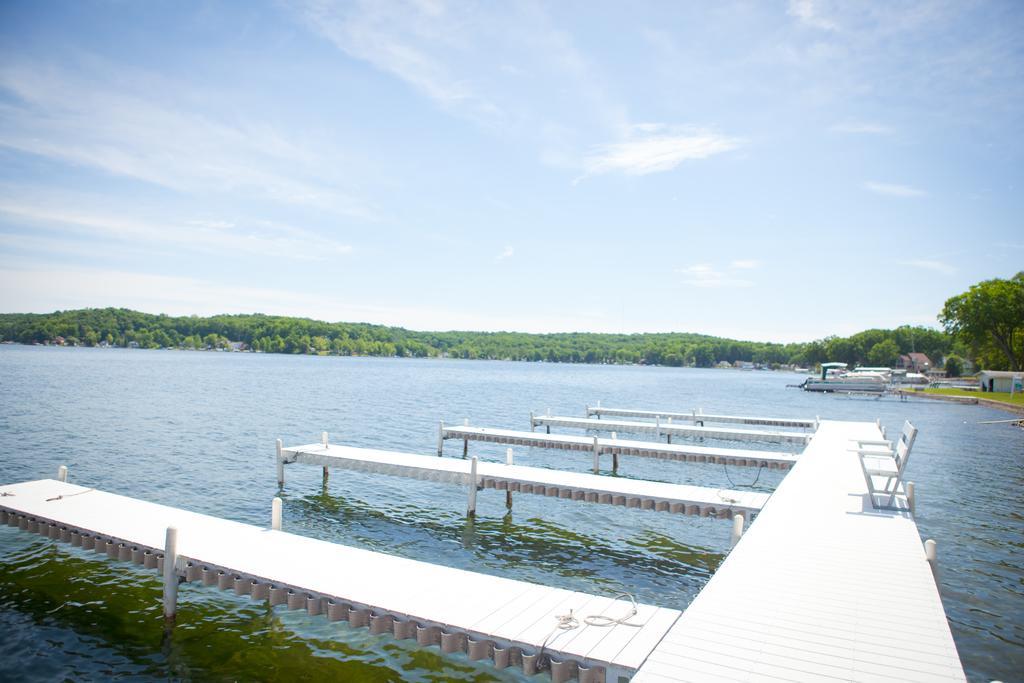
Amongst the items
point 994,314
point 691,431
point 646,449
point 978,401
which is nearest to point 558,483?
point 646,449

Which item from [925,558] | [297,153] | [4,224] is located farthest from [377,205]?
[925,558]

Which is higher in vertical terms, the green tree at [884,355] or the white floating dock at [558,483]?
the green tree at [884,355]

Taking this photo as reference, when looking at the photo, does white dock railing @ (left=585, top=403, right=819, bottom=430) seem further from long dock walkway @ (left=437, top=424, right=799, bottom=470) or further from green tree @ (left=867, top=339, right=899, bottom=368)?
green tree @ (left=867, top=339, right=899, bottom=368)

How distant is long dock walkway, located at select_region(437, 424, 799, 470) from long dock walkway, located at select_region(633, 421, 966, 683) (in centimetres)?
863

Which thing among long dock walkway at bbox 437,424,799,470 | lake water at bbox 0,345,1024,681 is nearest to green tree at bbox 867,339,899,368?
lake water at bbox 0,345,1024,681

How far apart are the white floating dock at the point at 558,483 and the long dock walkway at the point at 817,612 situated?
7.14ft

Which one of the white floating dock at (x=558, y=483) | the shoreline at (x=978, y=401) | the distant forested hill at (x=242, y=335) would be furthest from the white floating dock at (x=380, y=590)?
the distant forested hill at (x=242, y=335)

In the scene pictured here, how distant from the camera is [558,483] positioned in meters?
15.0

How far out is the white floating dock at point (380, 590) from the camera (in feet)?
20.9

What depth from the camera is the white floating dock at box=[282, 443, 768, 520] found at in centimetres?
1316

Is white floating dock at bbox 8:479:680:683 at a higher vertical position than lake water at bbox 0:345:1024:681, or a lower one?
higher

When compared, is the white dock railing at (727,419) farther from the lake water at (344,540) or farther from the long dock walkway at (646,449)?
the long dock walkway at (646,449)

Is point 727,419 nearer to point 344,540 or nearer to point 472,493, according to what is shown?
point 472,493

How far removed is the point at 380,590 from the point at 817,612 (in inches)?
Answer: 205
